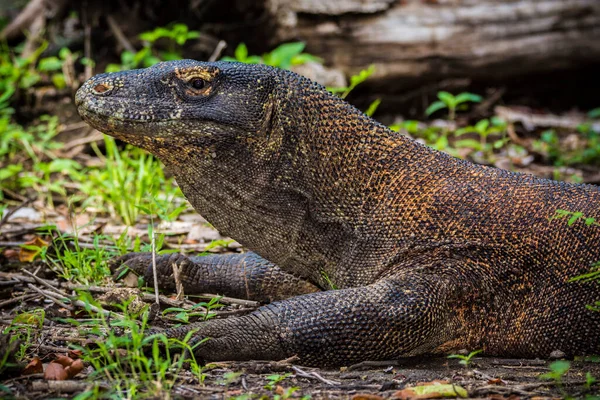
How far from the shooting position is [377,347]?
157 inches

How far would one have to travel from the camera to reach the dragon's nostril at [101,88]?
423 cm

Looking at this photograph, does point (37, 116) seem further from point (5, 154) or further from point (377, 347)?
point (377, 347)

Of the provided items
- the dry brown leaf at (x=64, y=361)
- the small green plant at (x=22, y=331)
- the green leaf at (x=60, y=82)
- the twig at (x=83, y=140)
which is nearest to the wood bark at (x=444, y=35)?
the twig at (x=83, y=140)

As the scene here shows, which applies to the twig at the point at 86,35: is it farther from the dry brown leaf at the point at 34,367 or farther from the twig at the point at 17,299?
the dry brown leaf at the point at 34,367

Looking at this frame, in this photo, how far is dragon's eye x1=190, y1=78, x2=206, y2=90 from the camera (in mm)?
4293

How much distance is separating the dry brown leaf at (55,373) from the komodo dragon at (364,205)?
905mm

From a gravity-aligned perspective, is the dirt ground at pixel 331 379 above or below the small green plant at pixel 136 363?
below

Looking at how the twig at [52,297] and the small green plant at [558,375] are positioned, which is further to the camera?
the twig at [52,297]

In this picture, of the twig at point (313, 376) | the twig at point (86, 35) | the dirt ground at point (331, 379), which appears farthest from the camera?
the twig at point (86, 35)

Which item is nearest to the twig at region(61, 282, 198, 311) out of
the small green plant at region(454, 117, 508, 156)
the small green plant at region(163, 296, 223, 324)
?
the small green plant at region(163, 296, 223, 324)

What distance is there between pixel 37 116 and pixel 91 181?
8.10ft

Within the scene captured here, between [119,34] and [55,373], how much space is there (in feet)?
22.7

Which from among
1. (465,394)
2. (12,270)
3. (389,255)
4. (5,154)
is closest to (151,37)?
(5,154)

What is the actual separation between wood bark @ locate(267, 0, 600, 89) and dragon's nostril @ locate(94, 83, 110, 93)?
515 centimetres
